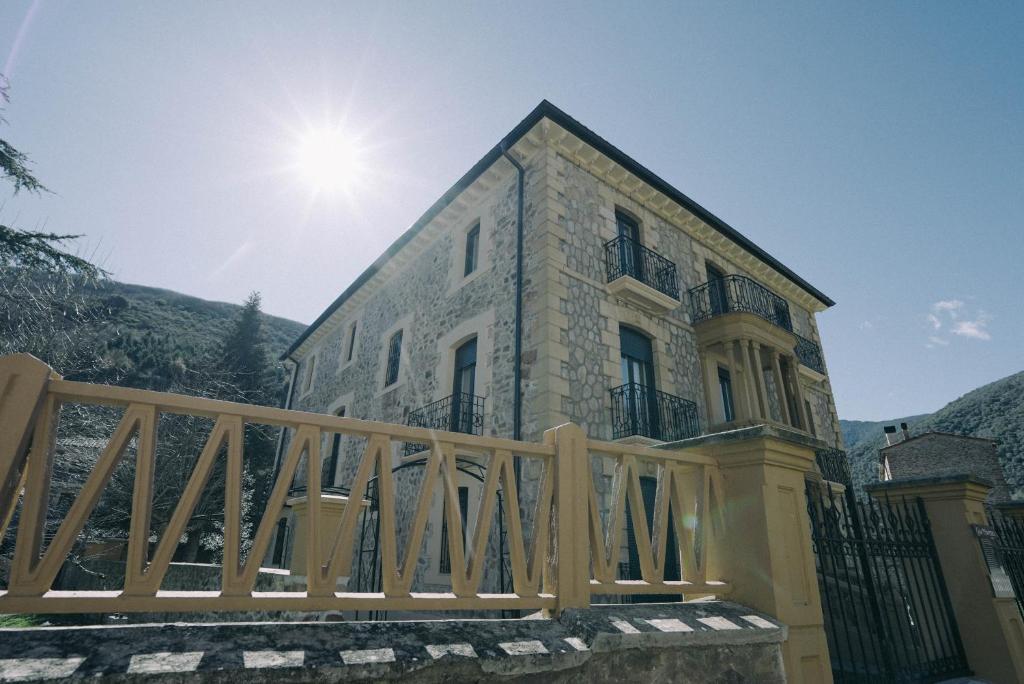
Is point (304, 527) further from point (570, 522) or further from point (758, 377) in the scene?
point (758, 377)

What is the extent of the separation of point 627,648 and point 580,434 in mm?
983

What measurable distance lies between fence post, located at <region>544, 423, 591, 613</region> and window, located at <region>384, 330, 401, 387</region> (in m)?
11.2

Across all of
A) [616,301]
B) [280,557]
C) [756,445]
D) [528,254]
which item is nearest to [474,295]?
[528,254]

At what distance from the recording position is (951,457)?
19.3m

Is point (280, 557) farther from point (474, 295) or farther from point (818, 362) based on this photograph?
point (818, 362)

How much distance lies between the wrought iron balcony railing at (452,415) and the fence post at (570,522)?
22.0 ft

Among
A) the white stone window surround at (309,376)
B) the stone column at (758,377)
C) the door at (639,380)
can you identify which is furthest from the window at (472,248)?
the white stone window surround at (309,376)

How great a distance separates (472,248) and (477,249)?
0.44 metres

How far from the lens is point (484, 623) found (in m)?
2.10

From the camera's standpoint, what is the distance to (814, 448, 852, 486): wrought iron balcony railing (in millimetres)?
12812

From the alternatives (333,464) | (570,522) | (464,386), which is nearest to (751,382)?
(464,386)

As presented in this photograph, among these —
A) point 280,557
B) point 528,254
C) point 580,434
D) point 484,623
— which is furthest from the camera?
point 280,557

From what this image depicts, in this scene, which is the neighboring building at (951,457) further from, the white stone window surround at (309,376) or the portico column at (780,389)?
the white stone window surround at (309,376)

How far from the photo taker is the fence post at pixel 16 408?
157 centimetres
